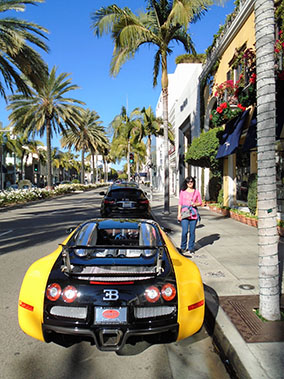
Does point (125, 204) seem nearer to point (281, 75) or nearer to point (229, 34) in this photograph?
point (281, 75)

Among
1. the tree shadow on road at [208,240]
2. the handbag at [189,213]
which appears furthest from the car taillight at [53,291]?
the tree shadow on road at [208,240]

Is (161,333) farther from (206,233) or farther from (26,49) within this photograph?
(26,49)

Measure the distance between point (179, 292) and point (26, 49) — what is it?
A: 1594cm

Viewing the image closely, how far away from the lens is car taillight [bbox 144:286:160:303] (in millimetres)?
2828

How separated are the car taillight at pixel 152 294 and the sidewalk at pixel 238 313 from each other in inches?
36.9

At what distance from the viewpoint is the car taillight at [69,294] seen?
2827 mm

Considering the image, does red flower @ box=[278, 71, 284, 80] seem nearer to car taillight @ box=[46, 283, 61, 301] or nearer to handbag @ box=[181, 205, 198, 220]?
handbag @ box=[181, 205, 198, 220]

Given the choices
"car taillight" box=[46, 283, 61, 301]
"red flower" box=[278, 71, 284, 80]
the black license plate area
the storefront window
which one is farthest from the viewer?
the storefront window

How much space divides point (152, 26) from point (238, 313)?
13.6 m

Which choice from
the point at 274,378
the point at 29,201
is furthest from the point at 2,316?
the point at 29,201

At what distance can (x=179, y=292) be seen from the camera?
2.95 meters

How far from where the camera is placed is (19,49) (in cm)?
1484

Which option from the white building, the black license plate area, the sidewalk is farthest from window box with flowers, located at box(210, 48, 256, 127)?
the black license plate area

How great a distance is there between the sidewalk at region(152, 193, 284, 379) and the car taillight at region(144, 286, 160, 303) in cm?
94
